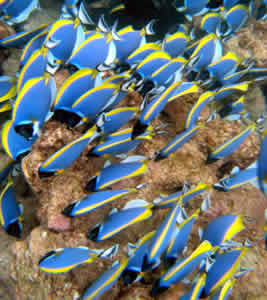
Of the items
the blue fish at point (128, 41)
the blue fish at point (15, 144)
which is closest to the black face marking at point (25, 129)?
the blue fish at point (15, 144)

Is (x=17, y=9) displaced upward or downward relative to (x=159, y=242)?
upward

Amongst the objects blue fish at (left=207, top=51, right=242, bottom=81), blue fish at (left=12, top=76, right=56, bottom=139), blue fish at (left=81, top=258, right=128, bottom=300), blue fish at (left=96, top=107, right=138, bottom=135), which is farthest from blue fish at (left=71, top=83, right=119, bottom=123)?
blue fish at (left=207, top=51, right=242, bottom=81)

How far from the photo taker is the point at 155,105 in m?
2.11

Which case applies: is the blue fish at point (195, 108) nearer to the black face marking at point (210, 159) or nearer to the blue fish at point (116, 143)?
the black face marking at point (210, 159)

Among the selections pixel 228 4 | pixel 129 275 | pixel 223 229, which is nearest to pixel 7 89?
pixel 129 275

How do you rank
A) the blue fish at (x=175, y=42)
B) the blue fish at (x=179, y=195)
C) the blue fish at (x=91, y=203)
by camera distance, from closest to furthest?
the blue fish at (x=91, y=203) → the blue fish at (x=179, y=195) → the blue fish at (x=175, y=42)

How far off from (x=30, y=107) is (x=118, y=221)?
1.20 metres

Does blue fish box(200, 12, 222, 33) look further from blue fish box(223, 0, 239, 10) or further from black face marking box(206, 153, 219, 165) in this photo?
black face marking box(206, 153, 219, 165)

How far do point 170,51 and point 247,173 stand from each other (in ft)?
6.81

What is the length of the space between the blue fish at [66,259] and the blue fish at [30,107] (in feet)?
3.36

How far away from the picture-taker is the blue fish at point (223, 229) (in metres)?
1.99

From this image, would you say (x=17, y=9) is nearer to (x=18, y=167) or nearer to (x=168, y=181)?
(x=18, y=167)

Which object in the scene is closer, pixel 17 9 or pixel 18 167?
pixel 18 167

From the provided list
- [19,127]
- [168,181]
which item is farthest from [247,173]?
[19,127]
